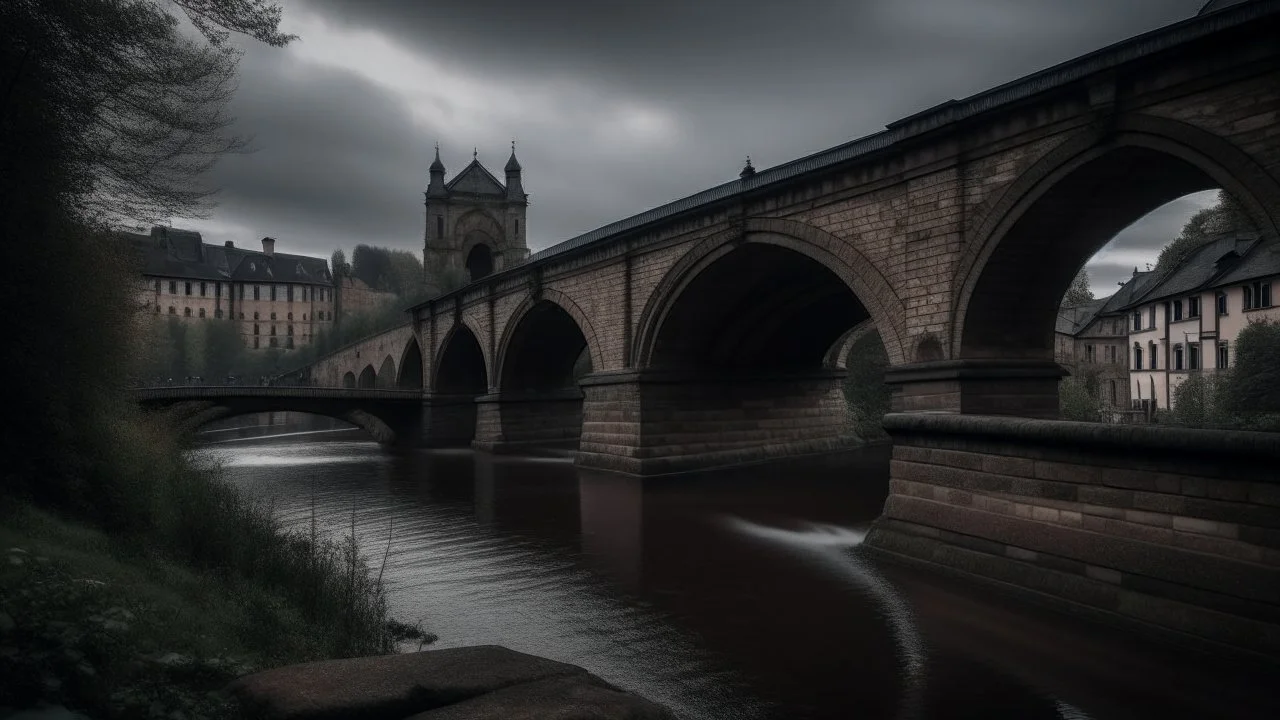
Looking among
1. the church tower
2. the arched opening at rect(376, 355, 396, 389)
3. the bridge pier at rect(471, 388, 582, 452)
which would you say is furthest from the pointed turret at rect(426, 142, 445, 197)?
the bridge pier at rect(471, 388, 582, 452)

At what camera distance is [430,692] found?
4.77m

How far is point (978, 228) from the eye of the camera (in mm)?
13250

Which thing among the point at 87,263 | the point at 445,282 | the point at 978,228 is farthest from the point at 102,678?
the point at 445,282

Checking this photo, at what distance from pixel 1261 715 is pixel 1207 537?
1876 mm

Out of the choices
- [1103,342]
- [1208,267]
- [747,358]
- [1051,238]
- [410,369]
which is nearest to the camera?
[1051,238]

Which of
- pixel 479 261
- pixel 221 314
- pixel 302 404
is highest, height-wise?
pixel 479 261

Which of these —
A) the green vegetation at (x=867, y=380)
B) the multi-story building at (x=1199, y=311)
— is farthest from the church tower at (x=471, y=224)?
the multi-story building at (x=1199, y=311)

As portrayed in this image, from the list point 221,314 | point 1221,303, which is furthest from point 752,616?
point 221,314

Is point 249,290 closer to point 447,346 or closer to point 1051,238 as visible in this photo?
point 447,346

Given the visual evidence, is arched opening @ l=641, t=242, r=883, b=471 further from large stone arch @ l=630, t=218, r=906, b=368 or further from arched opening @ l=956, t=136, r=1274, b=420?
arched opening @ l=956, t=136, r=1274, b=420

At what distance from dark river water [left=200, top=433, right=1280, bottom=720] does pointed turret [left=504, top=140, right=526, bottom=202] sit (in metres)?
46.5

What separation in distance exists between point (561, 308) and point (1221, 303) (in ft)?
A: 79.6

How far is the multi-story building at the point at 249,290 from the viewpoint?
8162 centimetres

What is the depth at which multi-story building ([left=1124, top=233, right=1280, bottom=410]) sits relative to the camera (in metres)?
26.7
